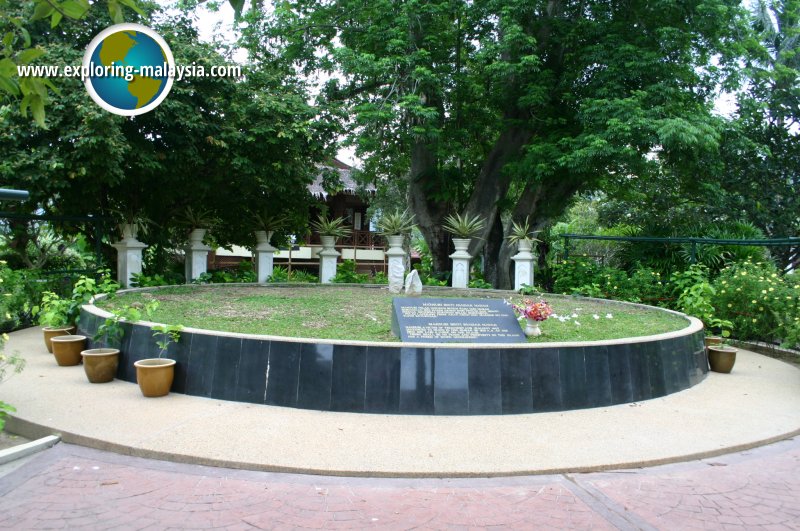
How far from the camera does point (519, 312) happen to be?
24.8ft

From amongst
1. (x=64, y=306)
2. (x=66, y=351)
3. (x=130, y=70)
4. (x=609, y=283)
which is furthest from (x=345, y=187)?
(x=66, y=351)

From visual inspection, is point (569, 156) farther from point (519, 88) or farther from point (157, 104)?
point (157, 104)

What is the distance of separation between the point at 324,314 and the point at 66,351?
11.3 feet

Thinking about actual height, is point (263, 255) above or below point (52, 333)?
above

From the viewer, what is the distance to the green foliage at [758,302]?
8680 millimetres

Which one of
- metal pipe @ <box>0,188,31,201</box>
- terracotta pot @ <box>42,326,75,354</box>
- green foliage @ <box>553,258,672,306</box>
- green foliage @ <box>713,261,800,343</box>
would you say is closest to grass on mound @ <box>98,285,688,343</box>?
terracotta pot @ <box>42,326,75,354</box>

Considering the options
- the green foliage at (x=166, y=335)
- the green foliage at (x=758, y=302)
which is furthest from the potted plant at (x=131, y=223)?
the green foliage at (x=758, y=302)

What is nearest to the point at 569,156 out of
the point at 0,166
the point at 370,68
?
the point at 370,68

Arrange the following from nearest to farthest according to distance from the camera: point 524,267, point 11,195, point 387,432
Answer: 1. point 11,195
2. point 387,432
3. point 524,267

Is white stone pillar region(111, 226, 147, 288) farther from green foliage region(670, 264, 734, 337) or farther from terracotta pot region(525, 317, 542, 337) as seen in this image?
green foliage region(670, 264, 734, 337)

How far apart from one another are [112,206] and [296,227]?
4.51m

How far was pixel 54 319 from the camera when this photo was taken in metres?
8.21

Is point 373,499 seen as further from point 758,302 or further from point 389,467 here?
point 758,302

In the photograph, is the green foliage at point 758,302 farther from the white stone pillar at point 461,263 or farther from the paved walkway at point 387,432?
the white stone pillar at point 461,263
